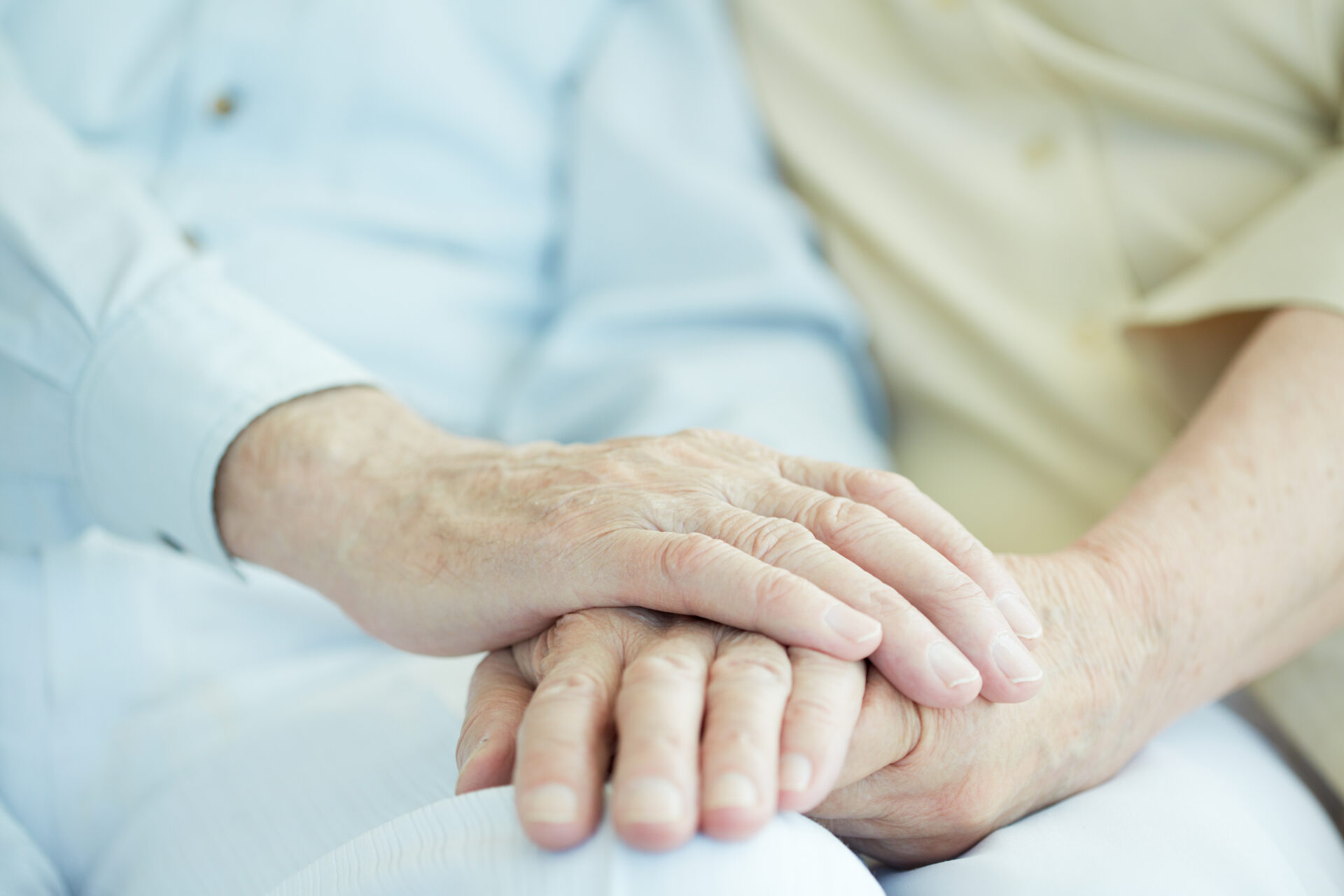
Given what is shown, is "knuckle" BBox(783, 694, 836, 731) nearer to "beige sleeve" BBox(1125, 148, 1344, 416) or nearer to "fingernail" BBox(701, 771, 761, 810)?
"fingernail" BBox(701, 771, 761, 810)

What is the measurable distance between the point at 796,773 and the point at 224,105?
83 centimetres

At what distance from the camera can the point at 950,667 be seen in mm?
467

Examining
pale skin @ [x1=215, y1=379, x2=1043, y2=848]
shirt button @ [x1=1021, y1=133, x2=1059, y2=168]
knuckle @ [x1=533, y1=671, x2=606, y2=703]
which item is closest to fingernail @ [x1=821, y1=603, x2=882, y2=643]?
pale skin @ [x1=215, y1=379, x2=1043, y2=848]

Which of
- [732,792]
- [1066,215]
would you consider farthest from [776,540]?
[1066,215]

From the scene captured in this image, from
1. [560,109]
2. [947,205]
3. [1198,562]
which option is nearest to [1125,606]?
[1198,562]

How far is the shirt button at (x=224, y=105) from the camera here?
2.97 ft

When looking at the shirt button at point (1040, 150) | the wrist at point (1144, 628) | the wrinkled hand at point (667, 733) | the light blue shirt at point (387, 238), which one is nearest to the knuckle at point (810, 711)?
the wrinkled hand at point (667, 733)

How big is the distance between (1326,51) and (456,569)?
33.0 inches

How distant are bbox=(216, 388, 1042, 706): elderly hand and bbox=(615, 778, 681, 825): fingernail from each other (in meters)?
0.11

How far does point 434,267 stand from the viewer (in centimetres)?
96

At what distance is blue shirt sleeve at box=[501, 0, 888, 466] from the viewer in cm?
88

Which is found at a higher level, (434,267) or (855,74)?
(855,74)

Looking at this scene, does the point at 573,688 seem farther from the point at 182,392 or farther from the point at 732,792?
the point at 182,392

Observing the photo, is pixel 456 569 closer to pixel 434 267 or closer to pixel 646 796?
pixel 646 796
